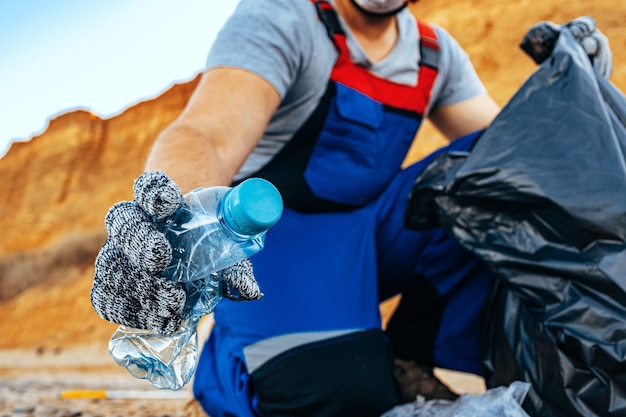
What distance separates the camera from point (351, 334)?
1.41 meters

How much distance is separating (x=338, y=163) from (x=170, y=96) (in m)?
14.0

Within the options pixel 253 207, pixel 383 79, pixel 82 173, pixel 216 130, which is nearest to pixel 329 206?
pixel 383 79

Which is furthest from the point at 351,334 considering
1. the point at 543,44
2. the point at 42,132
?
the point at 42,132

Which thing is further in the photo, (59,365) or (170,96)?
(170,96)

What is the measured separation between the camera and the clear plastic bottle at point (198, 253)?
70 centimetres

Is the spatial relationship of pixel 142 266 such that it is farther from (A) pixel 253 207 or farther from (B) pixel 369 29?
(B) pixel 369 29

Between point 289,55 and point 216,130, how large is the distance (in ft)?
1.07

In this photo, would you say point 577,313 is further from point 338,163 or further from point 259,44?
point 259,44

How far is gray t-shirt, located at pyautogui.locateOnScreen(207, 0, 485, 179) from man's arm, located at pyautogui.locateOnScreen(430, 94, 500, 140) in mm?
188

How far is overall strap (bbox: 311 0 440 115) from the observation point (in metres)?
1.54

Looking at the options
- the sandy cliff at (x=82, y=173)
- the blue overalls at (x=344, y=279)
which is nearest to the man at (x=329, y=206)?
the blue overalls at (x=344, y=279)

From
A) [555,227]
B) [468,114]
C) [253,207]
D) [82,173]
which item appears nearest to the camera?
[253,207]

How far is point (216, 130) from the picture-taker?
1.17 meters

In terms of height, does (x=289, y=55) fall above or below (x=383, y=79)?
above
